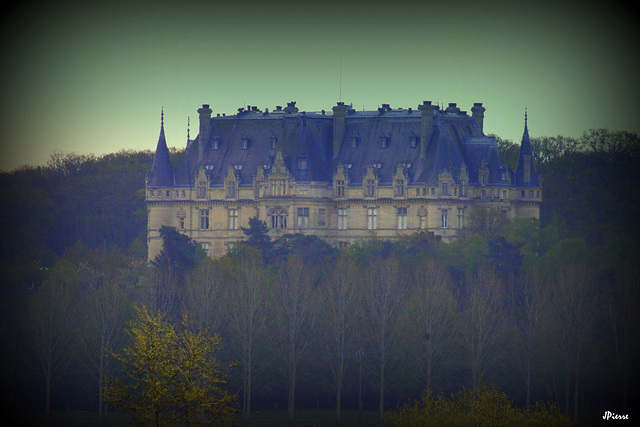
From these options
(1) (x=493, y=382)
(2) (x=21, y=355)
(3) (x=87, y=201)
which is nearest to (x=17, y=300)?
(2) (x=21, y=355)

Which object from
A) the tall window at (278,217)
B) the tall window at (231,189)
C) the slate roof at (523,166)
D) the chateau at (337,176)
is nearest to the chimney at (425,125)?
the chateau at (337,176)

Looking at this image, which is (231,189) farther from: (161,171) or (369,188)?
(369,188)

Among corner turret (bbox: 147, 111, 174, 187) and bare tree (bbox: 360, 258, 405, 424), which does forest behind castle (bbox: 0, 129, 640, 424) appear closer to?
bare tree (bbox: 360, 258, 405, 424)

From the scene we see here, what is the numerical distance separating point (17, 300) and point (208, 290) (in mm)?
10654

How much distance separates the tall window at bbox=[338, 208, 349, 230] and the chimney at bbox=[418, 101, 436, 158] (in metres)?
5.77

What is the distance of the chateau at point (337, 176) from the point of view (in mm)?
128625

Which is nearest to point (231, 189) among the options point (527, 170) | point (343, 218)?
point (343, 218)

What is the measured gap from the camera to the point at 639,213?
13000 cm

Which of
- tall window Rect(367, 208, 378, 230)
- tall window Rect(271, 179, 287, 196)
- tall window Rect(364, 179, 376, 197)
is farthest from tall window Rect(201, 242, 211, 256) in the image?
tall window Rect(364, 179, 376, 197)

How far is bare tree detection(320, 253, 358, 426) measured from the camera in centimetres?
10069

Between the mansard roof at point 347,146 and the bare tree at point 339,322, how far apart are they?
21.8 meters

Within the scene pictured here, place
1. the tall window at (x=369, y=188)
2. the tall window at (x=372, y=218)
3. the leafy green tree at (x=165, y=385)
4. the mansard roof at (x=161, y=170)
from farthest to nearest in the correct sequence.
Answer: the mansard roof at (x=161, y=170) < the tall window at (x=369, y=188) < the tall window at (x=372, y=218) < the leafy green tree at (x=165, y=385)

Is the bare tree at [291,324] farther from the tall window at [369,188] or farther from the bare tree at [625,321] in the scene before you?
the tall window at [369,188]

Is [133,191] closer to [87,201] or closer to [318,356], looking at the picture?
[87,201]
